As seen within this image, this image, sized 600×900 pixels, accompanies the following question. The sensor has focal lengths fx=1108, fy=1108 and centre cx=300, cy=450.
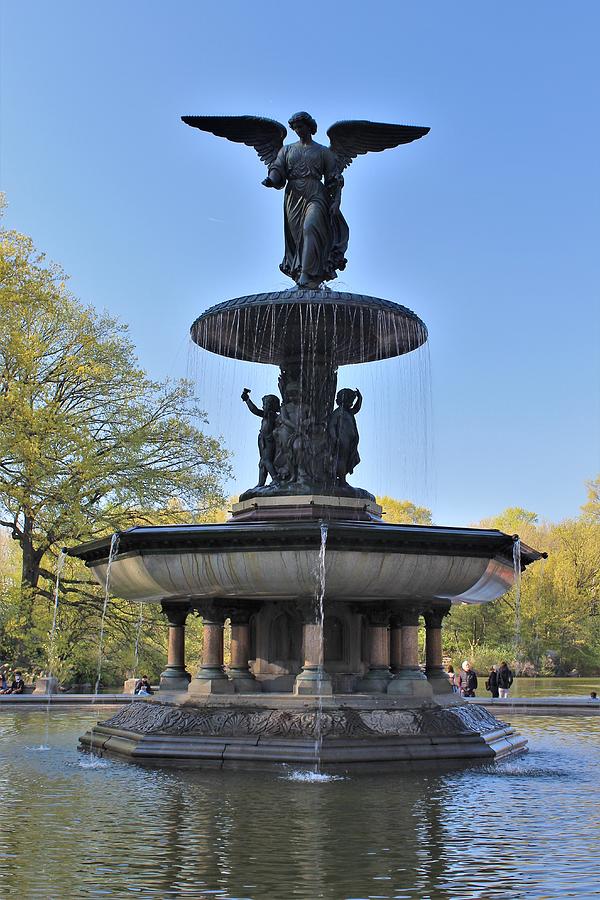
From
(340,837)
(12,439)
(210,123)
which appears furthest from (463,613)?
(340,837)

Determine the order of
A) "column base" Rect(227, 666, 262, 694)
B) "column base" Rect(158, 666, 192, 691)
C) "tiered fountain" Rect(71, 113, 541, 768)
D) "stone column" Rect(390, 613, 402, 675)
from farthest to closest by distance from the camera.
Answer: "column base" Rect(158, 666, 192, 691) < "stone column" Rect(390, 613, 402, 675) < "column base" Rect(227, 666, 262, 694) < "tiered fountain" Rect(71, 113, 541, 768)

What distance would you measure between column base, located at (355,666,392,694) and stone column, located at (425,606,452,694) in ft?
5.31

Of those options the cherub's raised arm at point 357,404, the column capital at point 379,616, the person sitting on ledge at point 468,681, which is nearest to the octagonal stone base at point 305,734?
the column capital at point 379,616

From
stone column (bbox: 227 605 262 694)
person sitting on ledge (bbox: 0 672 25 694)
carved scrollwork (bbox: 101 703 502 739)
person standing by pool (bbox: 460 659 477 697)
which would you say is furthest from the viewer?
person sitting on ledge (bbox: 0 672 25 694)

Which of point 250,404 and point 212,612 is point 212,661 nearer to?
point 212,612

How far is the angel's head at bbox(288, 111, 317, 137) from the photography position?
48.7 feet

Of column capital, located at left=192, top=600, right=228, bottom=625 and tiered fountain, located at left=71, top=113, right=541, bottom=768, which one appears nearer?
tiered fountain, located at left=71, top=113, right=541, bottom=768

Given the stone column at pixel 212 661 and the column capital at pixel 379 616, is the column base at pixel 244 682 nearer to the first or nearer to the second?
the stone column at pixel 212 661

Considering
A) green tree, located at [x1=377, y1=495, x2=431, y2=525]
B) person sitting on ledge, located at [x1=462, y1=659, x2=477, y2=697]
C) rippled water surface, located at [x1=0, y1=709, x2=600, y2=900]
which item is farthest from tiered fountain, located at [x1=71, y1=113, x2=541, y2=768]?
green tree, located at [x1=377, y1=495, x2=431, y2=525]

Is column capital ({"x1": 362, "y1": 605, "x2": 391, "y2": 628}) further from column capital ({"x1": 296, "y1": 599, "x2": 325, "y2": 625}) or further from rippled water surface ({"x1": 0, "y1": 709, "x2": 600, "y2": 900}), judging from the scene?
rippled water surface ({"x1": 0, "y1": 709, "x2": 600, "y2": 900})

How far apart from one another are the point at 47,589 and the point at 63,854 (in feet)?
82.2

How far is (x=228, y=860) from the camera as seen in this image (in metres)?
6.47

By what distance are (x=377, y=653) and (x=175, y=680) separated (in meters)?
3.04

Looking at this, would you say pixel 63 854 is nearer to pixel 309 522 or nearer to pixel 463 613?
pixel 309 522
